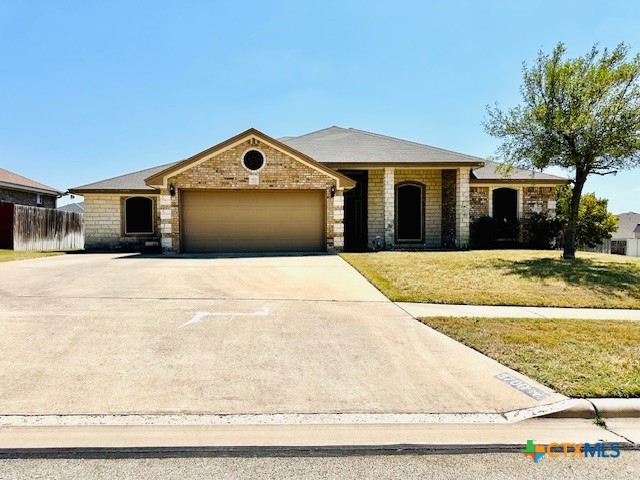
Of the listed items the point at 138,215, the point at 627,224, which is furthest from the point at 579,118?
the point at 627,224

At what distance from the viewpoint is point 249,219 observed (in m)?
17.4

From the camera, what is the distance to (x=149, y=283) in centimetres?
978

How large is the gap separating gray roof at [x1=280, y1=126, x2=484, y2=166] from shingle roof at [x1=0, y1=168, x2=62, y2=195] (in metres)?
16.7

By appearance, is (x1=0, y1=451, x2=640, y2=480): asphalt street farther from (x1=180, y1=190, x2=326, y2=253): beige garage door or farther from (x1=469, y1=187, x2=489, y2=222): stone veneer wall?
(x1=469, y1=187, x2=489, y2=222): stone veneer wall

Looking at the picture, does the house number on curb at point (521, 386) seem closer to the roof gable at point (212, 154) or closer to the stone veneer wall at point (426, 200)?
the roof gable at point (212, 154)

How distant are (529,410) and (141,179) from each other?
69.6ft

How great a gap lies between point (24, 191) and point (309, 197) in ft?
69.8

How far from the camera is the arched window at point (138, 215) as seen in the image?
20.8m

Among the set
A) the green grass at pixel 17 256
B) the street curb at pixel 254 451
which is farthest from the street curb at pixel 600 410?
the green grass at pixel 17 256

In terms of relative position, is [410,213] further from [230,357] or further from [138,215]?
[230,357]

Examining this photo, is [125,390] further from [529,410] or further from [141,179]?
[141,179]

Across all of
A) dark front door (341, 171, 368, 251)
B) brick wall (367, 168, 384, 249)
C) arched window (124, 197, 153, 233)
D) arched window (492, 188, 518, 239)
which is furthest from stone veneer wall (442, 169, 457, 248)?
arched window (124, 197, 153, 233)

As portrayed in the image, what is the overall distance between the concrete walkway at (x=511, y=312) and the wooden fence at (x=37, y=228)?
2183 cm

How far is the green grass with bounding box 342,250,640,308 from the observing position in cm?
870
